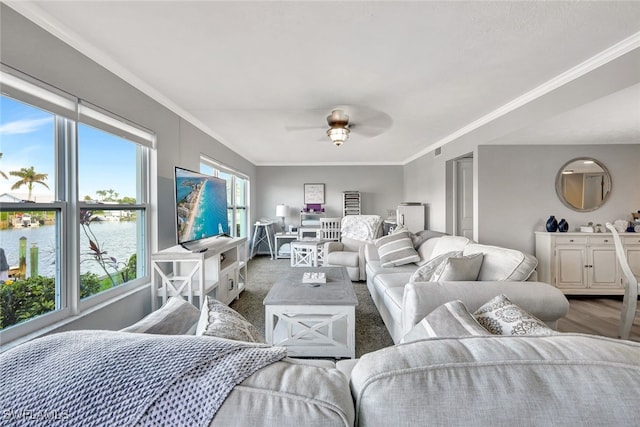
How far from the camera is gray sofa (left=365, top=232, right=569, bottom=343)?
169 centimetres

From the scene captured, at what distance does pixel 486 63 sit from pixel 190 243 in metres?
3.09

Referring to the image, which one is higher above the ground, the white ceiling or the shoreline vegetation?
the white ceiling

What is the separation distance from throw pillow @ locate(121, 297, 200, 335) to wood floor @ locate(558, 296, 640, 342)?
3.43 m

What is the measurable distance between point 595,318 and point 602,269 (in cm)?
86

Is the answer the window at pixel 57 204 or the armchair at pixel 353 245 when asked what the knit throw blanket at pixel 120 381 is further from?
the armchair at pixel 353 245

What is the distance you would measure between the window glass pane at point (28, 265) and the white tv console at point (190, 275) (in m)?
0.76

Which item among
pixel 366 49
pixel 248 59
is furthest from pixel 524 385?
pixel 248 59

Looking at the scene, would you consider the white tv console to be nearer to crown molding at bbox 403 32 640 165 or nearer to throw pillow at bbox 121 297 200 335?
throw pillow at bbox 121 297 200 335

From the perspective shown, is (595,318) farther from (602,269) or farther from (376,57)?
(376,57)

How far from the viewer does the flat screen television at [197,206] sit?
250 cm

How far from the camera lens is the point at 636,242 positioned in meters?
3.17

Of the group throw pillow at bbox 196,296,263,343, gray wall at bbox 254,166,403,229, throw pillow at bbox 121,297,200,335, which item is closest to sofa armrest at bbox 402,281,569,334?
throw pillow at bbox 196,296,263,343

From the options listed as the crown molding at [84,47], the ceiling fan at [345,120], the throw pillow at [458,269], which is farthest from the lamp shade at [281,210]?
the throw pillow at [458,269]

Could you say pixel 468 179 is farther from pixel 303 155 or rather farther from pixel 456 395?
pixel 456 395
